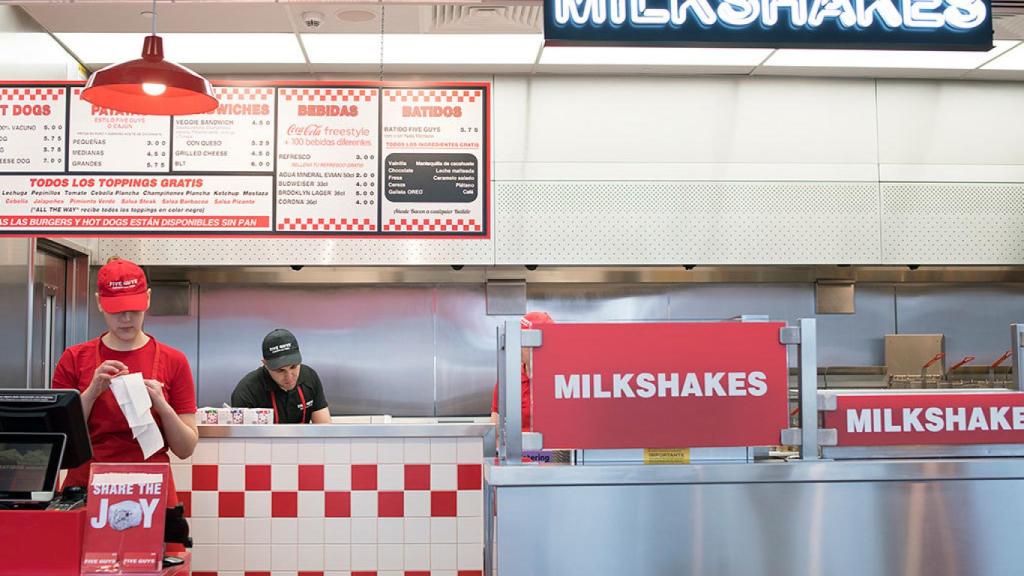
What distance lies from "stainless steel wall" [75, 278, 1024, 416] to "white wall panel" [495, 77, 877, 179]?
34.7 inches

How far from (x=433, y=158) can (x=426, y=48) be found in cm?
184

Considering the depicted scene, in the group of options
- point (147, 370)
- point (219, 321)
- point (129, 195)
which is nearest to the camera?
point (147, 370)

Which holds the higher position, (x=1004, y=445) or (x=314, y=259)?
(x=314, y=259)

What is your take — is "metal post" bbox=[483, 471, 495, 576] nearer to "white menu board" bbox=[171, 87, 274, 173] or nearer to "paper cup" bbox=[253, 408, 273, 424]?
"paper cup" bbox=[253, 408, 273, 424]

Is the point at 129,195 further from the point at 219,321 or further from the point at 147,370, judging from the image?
the point at 219,321

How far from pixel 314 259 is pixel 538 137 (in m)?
1.51

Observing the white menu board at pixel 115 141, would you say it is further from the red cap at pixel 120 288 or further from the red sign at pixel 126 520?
the red sign at pixel 126 520

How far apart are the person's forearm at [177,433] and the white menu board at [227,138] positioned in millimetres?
1158

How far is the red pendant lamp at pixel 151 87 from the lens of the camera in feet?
9.92

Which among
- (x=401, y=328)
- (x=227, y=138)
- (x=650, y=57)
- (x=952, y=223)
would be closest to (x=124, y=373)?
(x=227, y=138)

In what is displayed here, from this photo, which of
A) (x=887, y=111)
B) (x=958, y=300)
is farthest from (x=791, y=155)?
(x=958, y=300)

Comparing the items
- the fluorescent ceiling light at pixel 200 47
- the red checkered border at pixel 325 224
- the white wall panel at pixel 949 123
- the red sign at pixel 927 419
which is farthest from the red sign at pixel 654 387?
the white wall panel at pixel 949 123

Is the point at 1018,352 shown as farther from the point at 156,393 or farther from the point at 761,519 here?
the point at 156,393

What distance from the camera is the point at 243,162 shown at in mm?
3922
